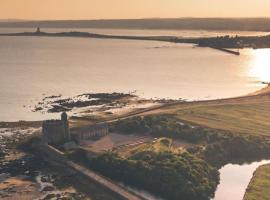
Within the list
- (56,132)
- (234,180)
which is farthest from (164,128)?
(234,180)

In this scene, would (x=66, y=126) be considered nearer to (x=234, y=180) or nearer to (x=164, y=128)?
(x=164, y=128)

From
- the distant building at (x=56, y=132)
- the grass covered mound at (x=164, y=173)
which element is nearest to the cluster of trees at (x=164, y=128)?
the distant building at (x=56, y=132)

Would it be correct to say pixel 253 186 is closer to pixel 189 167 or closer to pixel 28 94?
pixel 189 167

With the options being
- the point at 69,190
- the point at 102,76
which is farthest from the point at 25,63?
the point at 69,190

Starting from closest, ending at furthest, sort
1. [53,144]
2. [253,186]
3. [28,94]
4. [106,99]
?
[253,186]
[53,144]
[106,99]
[28,94]

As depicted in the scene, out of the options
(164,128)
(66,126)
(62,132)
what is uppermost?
(66,126)

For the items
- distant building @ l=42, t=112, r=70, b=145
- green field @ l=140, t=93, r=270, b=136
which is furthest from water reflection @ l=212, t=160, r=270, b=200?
distant building @ l=42, t=112, r=70, b=145
